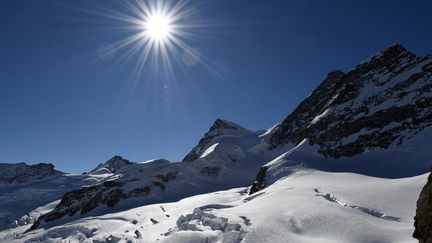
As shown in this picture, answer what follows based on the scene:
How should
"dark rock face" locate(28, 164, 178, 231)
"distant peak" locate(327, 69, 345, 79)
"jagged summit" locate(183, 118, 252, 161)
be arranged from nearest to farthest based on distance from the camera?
"dark rock face" locate(28, 164, 178, 231), "distant peak" locate(327, 69, 345, 79), "jagged summit" locate(183, 118, 252, 161)

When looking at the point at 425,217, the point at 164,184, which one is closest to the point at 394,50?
the point at 164,184

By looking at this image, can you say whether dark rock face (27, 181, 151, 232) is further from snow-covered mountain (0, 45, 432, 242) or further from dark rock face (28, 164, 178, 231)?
snow-covered mountain (0, 45, 432, 242)

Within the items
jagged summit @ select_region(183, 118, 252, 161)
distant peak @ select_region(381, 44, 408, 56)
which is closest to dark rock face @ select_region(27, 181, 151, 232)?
jagged summit @ select_region(183, 118, 252, 161)

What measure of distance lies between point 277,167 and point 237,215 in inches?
1097

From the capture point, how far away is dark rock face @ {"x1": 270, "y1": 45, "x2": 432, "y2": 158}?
59031 mm

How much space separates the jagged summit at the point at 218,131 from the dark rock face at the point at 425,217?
14507cm

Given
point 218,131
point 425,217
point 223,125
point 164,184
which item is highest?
point 223,125

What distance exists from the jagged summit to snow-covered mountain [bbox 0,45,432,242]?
95.6 feet

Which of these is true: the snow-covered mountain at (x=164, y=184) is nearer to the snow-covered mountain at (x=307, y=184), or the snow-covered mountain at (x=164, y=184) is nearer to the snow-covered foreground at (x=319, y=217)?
the snow-covered mountain at (x=307, y=184)

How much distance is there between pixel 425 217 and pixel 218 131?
511 feet

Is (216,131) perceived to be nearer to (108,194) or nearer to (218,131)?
(218,131)

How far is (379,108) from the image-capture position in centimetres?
6656

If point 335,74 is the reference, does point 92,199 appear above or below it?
below

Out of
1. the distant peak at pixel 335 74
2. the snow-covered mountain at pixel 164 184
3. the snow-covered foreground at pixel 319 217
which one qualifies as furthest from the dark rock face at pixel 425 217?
the distant peak at pixel 335 74
